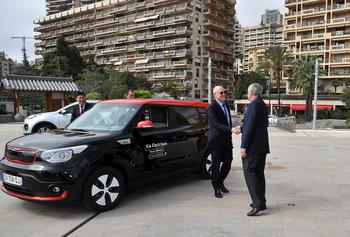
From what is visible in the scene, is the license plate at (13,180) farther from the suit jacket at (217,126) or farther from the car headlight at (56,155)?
the suit jacket at (217,126)

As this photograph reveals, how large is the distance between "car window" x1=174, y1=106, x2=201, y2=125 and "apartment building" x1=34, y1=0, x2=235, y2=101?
68.9 m

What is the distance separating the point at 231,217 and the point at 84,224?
1922 mm

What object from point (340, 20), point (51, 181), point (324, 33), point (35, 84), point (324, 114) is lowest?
point (324, 114)

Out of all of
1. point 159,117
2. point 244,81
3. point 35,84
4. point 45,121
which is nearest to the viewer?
point 159,117

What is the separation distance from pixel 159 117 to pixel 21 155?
88.0 inches

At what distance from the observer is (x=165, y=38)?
7856 centimetres

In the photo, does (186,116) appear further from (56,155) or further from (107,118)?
(56,155)

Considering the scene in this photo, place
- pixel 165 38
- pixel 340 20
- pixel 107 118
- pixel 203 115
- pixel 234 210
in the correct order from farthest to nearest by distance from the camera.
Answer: pixel 165 38 < pixel 340 20 < pixel 203 115 < pixel 107 118 < pixel 234 210

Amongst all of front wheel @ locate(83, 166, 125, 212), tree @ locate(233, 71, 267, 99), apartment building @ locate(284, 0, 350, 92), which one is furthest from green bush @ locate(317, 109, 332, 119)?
front wheel @ locate(83, 166, 125, 212)

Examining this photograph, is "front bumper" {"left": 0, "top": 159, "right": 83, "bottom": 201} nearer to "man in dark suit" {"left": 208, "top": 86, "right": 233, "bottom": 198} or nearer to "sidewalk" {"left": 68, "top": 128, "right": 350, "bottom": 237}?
"sidewalk" {"left": 68, "top": 128, "right": 350, "bottom": 237}

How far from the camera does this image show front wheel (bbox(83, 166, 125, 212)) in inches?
181

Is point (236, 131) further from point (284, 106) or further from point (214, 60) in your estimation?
point (214, 60)

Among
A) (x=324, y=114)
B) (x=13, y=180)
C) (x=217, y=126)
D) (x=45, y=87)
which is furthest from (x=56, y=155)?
(x=324, y=114)

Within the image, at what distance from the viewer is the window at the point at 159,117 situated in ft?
18.9
